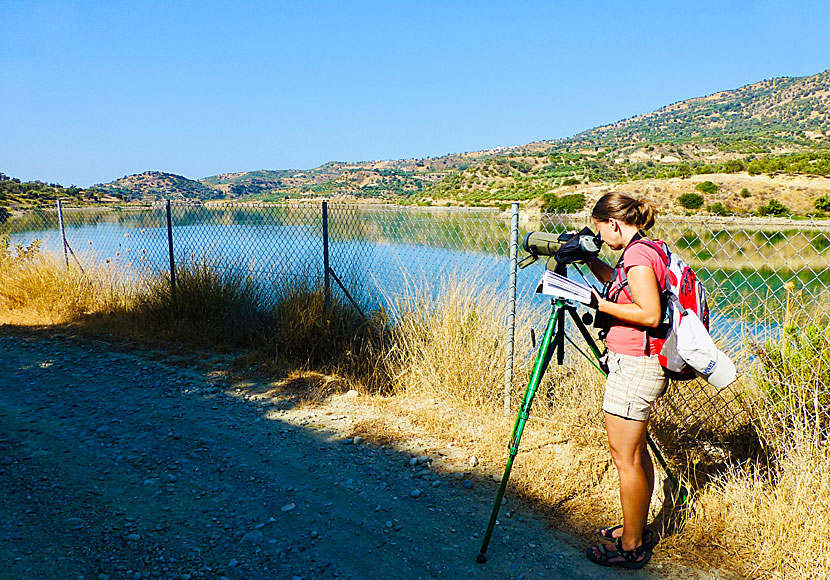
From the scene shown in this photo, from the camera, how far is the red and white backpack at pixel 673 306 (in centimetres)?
243

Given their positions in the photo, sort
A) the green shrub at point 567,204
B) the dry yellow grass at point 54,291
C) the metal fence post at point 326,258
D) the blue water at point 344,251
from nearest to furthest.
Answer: the blue water at point 344,251
the metal fence post at point 326,258
the dry yellow grass at point 54,291
the green shrub at point 567,204

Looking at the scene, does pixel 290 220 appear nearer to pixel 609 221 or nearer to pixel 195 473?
pixel 195 473

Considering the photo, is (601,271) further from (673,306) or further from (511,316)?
(511,316)

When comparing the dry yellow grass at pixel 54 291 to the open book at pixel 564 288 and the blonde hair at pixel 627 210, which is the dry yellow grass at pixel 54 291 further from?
the blonde hair at pixel 627 210

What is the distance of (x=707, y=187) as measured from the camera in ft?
93.3

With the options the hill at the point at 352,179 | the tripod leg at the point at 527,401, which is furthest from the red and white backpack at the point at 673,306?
the hill at the point at 352,179

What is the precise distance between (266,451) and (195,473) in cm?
55

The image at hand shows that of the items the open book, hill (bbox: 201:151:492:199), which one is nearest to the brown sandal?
the open book

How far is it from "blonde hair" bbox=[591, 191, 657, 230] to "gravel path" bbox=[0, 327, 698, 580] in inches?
71.4

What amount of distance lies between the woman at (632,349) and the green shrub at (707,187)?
95.9 feet

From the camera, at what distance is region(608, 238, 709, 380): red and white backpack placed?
7.97 ft

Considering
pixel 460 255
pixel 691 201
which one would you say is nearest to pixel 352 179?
pixel 691 201

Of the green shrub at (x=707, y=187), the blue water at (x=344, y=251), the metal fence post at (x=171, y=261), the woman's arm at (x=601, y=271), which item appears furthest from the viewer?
the green shrub at (x=707, y=187)

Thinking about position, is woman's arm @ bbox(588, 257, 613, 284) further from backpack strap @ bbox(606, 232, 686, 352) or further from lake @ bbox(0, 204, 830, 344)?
lake @ bbox(0, 204, 830, 344)
